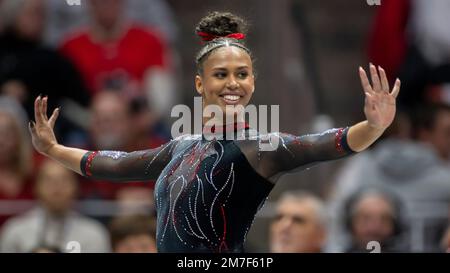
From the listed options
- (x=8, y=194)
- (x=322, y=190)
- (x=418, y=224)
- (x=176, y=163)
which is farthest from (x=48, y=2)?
(x=176, y=163)

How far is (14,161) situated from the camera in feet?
23.6

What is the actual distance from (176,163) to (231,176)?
257 millimetres

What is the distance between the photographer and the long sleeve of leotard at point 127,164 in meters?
3.92

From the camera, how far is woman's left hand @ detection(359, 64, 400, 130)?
11.2 feet

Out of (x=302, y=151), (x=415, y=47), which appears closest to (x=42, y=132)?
(x=302, y=151)

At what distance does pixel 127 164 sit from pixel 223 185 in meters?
0.44

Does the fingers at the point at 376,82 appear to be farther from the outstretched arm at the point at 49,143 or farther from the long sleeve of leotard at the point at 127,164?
the outstretched arm at the point at 49,143

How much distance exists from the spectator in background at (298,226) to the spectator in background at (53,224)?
0.90 metres

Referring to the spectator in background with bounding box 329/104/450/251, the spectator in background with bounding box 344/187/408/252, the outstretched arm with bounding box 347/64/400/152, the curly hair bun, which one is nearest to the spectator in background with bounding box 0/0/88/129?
the spectator in background with bounding box 329/104/450/251

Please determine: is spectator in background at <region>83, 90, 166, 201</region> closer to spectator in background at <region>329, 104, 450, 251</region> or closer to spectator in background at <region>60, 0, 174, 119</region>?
spectator in background at <region>60, 0, 174, 119</region>

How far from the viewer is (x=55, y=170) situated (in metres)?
6.72

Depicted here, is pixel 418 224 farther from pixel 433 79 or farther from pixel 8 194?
pixel 8 194

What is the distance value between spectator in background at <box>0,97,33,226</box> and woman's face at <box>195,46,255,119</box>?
3.63 meters
